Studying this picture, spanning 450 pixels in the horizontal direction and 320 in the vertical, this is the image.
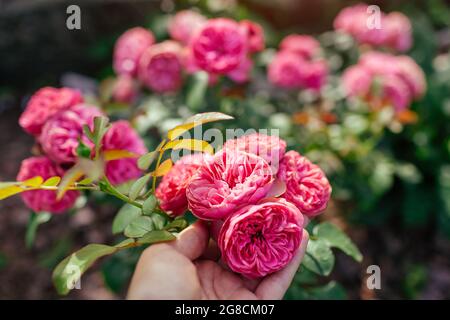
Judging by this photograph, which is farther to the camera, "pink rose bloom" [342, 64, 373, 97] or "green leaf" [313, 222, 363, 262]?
"pink rose bloom" [342, 64, 373, 97]

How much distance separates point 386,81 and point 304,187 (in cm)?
115

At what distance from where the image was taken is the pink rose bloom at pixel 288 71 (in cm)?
218

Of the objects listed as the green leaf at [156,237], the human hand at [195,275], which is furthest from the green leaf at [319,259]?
the green leaf at [156,237]

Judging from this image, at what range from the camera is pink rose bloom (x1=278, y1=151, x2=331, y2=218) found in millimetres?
1165

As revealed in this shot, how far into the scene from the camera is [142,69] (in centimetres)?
198

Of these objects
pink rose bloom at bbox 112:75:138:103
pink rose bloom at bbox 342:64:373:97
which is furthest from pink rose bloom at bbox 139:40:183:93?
pink rose bloom at bbox 342:64:373:97

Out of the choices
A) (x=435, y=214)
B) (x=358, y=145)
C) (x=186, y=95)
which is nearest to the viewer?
(x=186, y=95)

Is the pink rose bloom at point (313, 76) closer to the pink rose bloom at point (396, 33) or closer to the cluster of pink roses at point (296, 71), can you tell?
the cluster of pink roses at point (296, 71)

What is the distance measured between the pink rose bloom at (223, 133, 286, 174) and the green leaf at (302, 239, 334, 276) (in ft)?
0.88

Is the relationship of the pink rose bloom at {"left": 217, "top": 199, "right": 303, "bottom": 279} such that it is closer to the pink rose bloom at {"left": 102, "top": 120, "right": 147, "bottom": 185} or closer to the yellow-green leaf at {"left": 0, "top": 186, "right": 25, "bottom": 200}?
the yellow-green leaf at {"left": 0, "top": 186, "right": 25, "bottom": 200}
